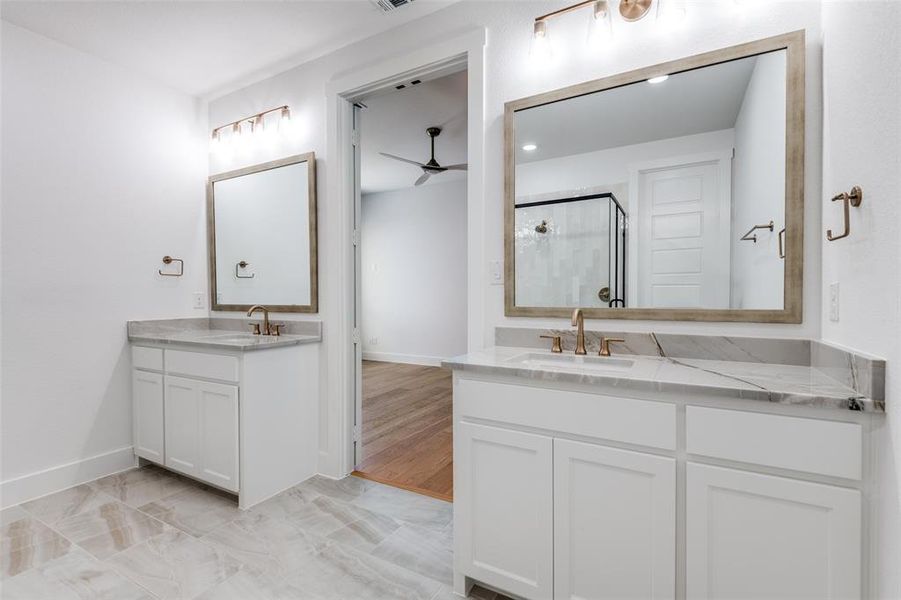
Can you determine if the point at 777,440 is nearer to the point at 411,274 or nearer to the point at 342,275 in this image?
the point at 342,275

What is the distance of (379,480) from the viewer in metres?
2.53

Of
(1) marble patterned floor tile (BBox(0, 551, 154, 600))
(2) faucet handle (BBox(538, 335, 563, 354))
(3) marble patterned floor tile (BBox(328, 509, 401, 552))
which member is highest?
(2) faucet handle (BBox(538, 335, 563, 354))

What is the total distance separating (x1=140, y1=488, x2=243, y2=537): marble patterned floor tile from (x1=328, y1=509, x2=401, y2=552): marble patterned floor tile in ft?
1.96

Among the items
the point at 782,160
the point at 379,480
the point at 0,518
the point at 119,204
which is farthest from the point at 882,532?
the point at 119,204

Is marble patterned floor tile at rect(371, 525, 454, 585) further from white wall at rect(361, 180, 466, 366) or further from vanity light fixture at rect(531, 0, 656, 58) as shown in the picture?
white wall at rect(361, 180, 466, 366)

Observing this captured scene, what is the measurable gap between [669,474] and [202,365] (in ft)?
7.56

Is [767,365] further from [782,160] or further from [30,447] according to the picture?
[30,447]

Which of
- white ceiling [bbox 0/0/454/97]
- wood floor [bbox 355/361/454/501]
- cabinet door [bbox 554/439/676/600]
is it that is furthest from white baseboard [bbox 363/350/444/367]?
cabinet door [bbox 554/439/676/600]

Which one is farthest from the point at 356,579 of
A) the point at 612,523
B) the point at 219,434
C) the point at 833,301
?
the point at 833,301

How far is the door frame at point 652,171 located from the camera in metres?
1.60

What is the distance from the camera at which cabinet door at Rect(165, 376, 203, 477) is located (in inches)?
94.1

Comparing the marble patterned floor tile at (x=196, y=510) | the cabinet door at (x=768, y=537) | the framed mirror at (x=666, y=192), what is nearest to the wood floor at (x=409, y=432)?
the marble patterned floor tile at (x=196, y=510)

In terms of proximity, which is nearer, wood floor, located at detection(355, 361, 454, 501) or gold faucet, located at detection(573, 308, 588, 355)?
gold faucet, located at detection(573, 308, 588, 355)

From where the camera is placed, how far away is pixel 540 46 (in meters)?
1.93
